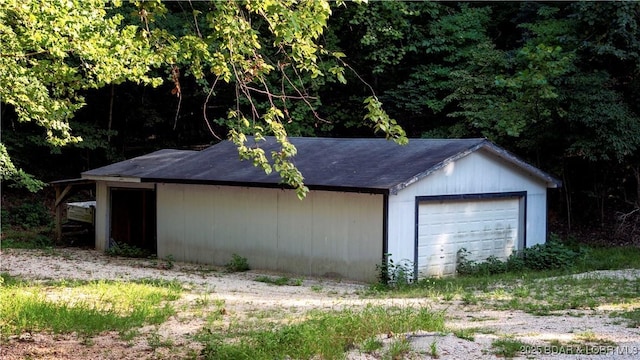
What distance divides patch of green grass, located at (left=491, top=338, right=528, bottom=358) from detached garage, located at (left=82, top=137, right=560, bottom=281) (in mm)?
5919

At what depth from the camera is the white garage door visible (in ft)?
46.7

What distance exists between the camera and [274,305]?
10375mm

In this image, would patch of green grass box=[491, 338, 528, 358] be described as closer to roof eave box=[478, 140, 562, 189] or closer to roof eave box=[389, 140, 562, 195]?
roof eave box=[389, 140, 562, 195]

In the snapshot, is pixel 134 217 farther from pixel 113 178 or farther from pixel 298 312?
pixel 298 312

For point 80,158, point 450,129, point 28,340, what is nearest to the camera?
point 28,340

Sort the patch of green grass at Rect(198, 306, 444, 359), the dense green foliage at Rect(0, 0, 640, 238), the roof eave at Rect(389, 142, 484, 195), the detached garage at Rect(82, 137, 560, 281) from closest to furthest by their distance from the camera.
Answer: the patch of green grass at Rect(198, 306, 444, 359)
the dense green foliage at Rect(0, 0, 640, 238)
the roof eave at Rect(389, 142, 484, 195)
the detached garage at Rect(82, 137, 560, 281)

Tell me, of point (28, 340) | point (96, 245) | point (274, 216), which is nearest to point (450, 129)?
point (274, 216)

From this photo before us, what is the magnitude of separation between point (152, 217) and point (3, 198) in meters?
8.32

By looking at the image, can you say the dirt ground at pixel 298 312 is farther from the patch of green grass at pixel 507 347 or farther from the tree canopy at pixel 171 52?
the tree canopy at pixel 171 52

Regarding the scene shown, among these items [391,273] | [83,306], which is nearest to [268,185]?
[391,273]

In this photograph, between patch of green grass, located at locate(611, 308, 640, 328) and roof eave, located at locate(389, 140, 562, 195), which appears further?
roof eave, located at locate(389, 140, 562, 195)

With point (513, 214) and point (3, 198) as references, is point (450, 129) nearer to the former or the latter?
point (513, 214)

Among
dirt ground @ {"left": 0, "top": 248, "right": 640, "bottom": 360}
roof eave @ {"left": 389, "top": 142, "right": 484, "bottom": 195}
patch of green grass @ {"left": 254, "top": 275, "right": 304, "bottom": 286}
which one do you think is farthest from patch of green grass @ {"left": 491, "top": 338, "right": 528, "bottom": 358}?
patch of green grass @ {"left": 254, "top": 275, "right": 304, "bottom": 286}

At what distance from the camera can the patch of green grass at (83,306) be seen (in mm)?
8203
